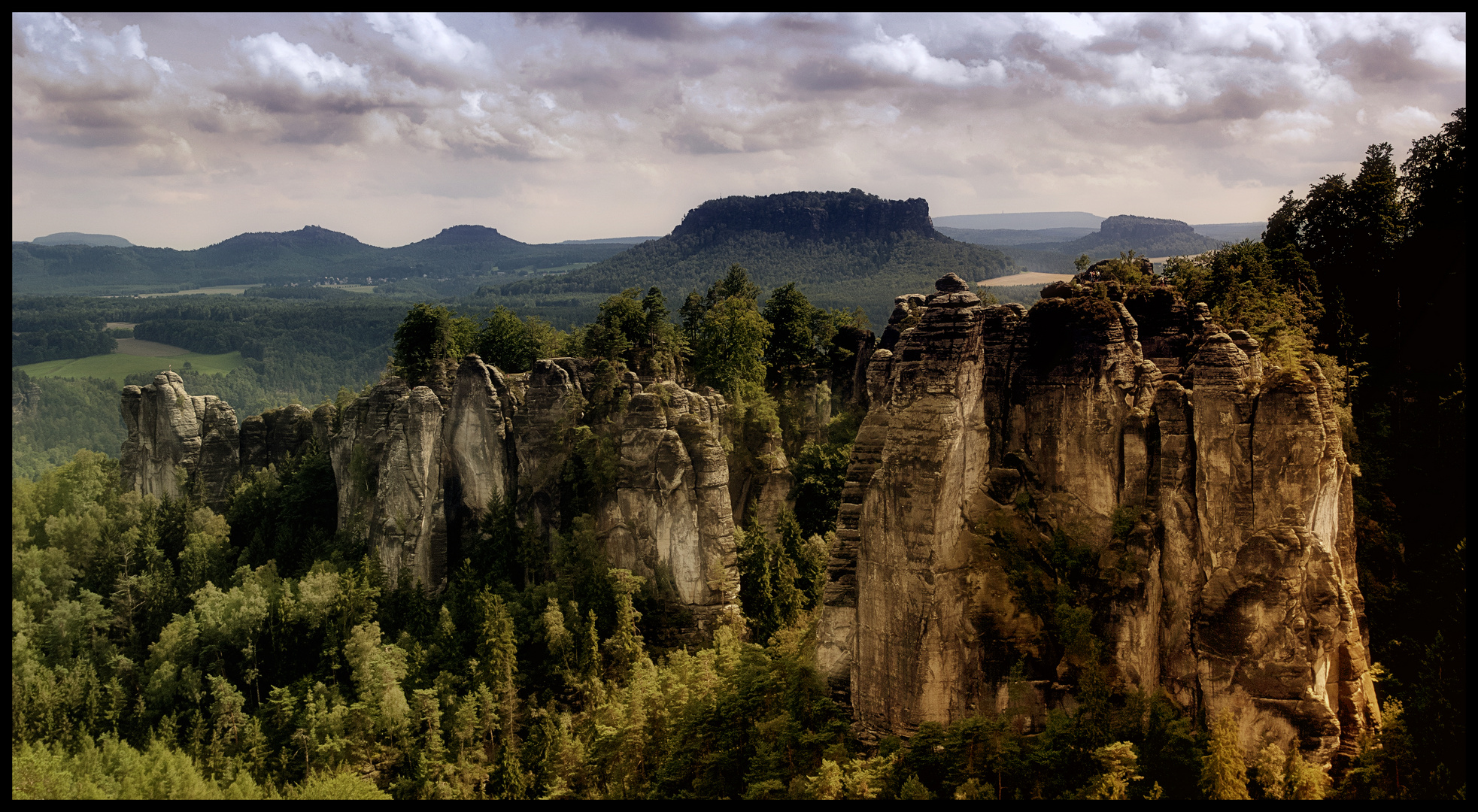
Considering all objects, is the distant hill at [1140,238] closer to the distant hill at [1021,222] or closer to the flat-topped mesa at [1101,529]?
the distant hill at [1021,222]

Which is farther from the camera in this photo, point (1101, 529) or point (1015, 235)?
point (1015, 235)

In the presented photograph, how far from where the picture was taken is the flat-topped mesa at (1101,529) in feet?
65.5

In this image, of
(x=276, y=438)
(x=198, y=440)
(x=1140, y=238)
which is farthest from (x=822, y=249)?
(x=198, y=440)

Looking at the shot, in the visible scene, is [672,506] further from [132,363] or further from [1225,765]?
[132,363]

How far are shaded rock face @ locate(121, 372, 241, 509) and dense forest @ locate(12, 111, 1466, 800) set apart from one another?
5.92 feet

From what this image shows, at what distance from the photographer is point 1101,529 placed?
22125mm

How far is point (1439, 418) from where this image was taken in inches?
1347

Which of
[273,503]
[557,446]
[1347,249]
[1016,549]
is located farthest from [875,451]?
[273,503]

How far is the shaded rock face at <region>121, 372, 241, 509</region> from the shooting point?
54.2 meters

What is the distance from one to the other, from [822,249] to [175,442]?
128 m

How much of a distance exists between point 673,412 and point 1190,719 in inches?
1017

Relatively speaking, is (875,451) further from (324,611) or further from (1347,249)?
(1347,249)

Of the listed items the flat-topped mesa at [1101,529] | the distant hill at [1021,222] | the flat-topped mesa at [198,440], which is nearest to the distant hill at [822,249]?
the distant hill at [1021,222]

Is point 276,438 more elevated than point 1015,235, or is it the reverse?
point 1015,235
